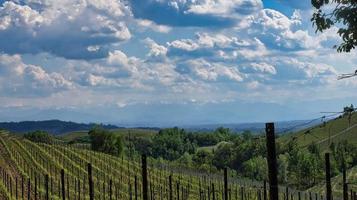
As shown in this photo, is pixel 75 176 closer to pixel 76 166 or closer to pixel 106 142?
pixel 76 166

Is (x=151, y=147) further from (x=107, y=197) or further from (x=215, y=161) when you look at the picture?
(x=107, y=197)

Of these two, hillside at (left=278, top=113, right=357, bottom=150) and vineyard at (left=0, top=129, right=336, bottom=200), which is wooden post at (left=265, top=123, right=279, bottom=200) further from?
vineyard at (left=0, top=129, right=336, bottom=200)

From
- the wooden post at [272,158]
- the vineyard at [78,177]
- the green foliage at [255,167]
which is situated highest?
the wooden post at [272,158]

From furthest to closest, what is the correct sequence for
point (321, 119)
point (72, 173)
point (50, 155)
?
point (50, 155)
point (72, 173)
point (321, 119)

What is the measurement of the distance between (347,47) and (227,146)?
538ft

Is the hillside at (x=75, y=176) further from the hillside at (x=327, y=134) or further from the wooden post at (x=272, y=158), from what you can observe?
the wooden post at (x=272, y=158)

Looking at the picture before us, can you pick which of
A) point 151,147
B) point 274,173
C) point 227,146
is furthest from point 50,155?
point 151,147

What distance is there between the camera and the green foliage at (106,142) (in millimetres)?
129125

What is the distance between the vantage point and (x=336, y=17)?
29.6 ft

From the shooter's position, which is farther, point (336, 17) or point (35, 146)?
point (35, 146)

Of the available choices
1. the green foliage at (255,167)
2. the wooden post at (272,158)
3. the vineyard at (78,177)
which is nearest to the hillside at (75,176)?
the vineyard at (78,177)

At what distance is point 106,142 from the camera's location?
130 metres

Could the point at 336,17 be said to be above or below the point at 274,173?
above

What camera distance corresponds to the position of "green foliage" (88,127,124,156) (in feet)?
424
